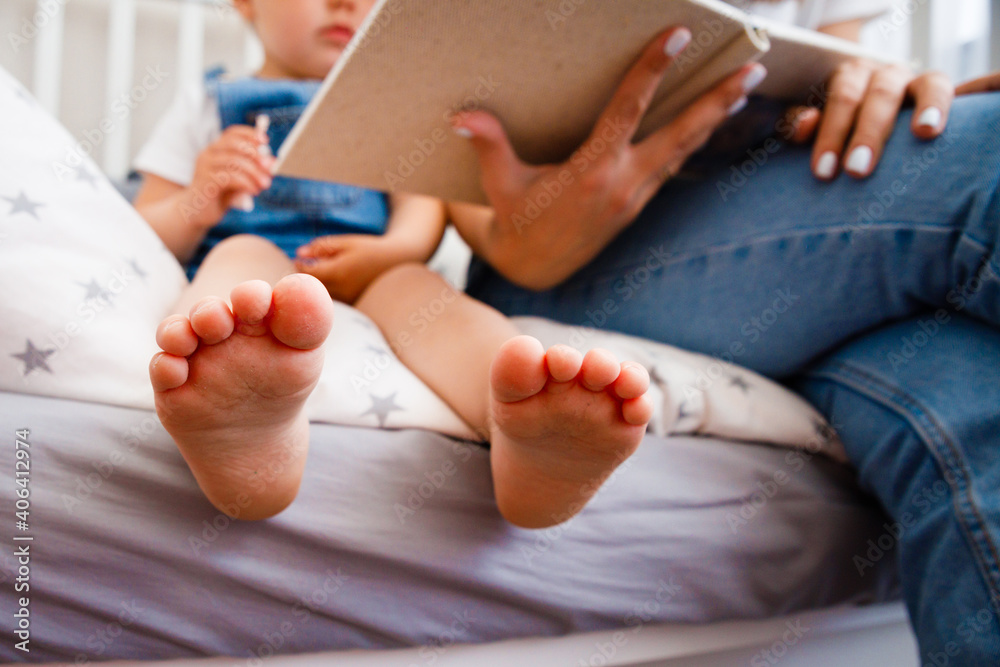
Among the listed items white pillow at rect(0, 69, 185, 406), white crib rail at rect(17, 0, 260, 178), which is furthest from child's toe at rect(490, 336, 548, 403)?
white crib rail at rect(17, 0, 260, 178)

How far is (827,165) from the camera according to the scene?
1.78 feet

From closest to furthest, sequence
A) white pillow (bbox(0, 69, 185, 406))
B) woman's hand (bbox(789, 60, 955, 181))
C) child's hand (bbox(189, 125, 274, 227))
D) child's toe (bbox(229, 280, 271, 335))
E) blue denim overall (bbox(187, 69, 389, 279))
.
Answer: child's toe (bbox(229, 280, 271, 335)) < white pillow (bbox(0, 69, 185, 406)) < woman's hand (bbox(789, 60, 955, 181)) < child's hand (bbox(189, 125, 274, 227)) < blue denim overall (bbox(187, 69, 389, 279))

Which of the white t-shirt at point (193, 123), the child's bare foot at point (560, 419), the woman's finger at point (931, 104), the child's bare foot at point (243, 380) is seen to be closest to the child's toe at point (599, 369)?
the child's bare foot at point (560, 419)

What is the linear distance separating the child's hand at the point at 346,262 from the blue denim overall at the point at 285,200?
2.1 inches

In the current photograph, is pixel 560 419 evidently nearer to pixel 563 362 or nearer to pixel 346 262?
pixel 563 362

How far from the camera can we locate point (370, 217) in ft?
2.97

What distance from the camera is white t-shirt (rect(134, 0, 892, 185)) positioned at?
90 centimetres

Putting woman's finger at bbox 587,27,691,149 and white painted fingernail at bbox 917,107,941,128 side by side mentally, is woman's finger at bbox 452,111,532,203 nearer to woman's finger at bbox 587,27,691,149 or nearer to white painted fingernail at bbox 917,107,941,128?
woman's finger at bbox 587,27,691,149

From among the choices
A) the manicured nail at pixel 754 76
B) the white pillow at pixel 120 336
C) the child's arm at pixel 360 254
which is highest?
the manicured nail at pixel 754 76

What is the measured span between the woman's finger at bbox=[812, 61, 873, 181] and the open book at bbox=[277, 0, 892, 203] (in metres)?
0.02

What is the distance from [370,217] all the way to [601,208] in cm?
41

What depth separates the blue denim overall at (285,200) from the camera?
2.78 ft

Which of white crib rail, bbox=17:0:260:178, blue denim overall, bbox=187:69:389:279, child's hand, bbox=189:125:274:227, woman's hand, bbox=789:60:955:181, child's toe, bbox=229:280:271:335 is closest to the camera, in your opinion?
child's toe, bbox=229:280:271:335

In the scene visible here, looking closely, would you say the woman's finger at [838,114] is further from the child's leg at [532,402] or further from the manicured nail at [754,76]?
the child's leg at [532,402]
